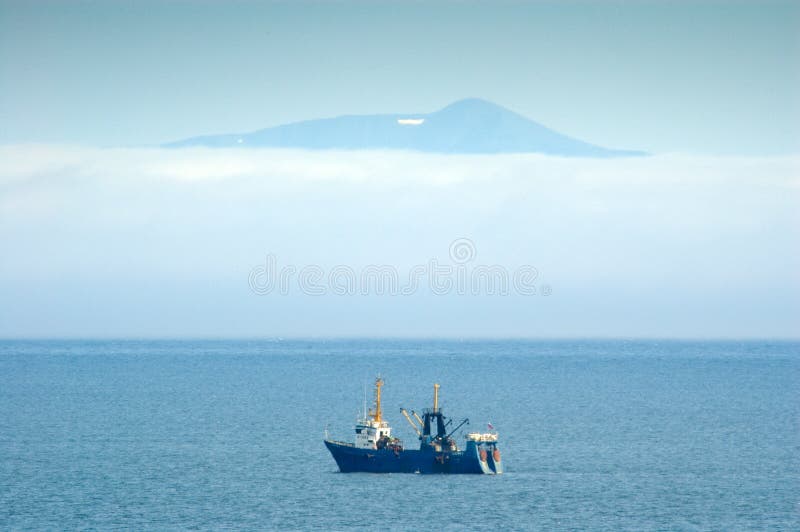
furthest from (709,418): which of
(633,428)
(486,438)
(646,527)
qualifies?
(646,527)

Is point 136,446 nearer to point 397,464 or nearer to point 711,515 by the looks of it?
point 397,464

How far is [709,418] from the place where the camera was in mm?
182750

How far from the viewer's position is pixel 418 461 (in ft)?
380

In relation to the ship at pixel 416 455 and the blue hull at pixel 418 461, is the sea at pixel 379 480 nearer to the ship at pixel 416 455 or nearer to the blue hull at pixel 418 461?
the blue hull at pixel 418 461

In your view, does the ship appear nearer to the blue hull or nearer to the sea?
the blue hull

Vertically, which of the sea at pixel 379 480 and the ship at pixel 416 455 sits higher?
the ship at pixel 416 455

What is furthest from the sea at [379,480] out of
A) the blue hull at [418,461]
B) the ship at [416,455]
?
the ship at [416,455]

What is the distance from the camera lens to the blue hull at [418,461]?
115375mm

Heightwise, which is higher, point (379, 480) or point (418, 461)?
point (418, 461)

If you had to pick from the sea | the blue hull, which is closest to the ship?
the blue hull

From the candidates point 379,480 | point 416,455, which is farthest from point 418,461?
point 379,480

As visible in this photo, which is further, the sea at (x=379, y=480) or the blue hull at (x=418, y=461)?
the blue hull at (x=418, y=461)

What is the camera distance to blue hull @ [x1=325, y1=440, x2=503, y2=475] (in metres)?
115

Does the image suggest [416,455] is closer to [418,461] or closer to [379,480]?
[418,461]
